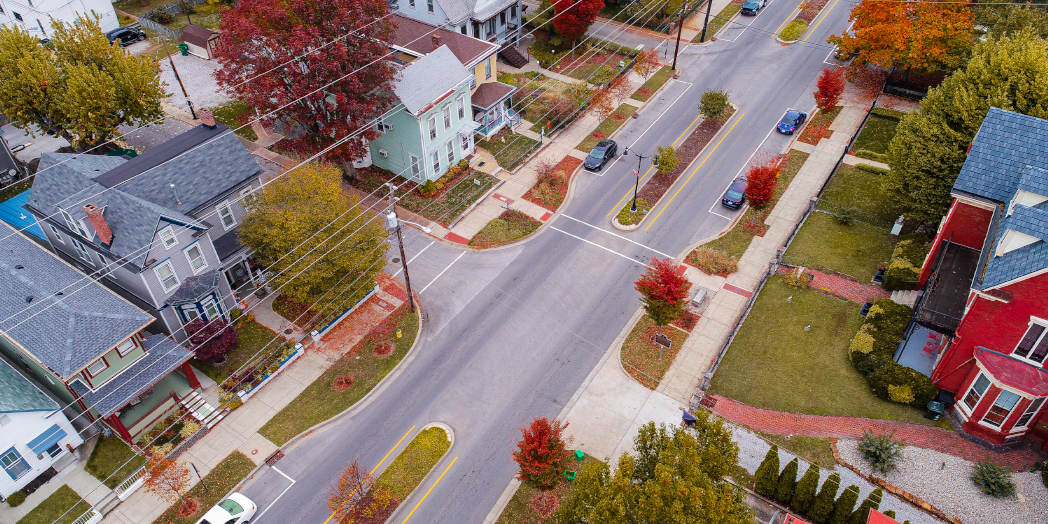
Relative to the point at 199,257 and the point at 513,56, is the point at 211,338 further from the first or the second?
the point at 513,56

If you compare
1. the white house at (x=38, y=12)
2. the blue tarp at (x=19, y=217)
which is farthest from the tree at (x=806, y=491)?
the white house at (x=38, y=12)

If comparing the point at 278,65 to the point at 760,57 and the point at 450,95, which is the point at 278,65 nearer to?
the point at 450,95

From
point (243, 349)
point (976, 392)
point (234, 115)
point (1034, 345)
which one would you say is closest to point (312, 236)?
point (243, 349)

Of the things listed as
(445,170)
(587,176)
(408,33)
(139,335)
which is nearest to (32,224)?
(139,335)

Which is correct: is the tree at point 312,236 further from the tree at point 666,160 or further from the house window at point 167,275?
the tree at point 666,160

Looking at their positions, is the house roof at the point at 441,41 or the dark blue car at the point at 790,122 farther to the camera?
the dark blue car at the point at 790,122

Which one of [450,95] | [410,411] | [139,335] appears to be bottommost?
[410,411]
